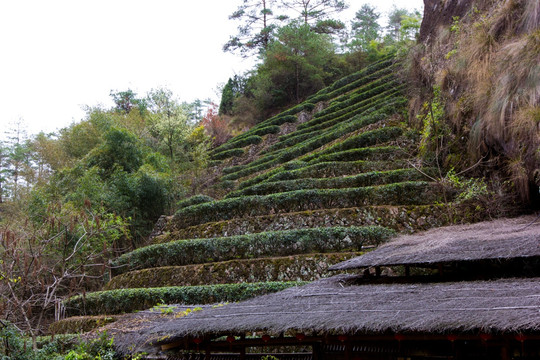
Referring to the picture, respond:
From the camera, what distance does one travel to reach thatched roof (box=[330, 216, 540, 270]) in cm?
618

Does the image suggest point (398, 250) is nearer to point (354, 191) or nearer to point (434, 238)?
point (434, 238)

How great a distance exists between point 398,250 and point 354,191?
21.6ft

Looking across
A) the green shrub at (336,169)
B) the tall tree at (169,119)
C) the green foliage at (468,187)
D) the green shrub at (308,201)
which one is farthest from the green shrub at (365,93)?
the green foliage at (468,187)

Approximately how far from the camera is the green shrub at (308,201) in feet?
44.7

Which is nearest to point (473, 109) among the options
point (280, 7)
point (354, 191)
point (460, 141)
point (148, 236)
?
point (460, 141)

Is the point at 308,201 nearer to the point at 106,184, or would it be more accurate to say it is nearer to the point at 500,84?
the point at 500,84

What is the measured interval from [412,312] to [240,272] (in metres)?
8.26

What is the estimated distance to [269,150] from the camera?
25.9 m

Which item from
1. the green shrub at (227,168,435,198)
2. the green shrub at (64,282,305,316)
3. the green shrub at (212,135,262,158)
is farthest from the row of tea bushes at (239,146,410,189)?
the green shrub at (212,135,262,158)

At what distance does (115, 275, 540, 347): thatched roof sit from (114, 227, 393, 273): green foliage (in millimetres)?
5015

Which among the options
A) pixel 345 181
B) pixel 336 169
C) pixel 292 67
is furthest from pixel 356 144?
pixel 292 67

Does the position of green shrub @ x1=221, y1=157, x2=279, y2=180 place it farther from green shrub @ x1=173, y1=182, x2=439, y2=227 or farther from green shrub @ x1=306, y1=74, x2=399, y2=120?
green shrub @ x1=173, y1=182, x2=439, y2=227

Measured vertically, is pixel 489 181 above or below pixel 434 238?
above

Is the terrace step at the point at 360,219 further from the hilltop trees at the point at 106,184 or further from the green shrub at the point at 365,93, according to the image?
the green shrub at the point at 365,93
